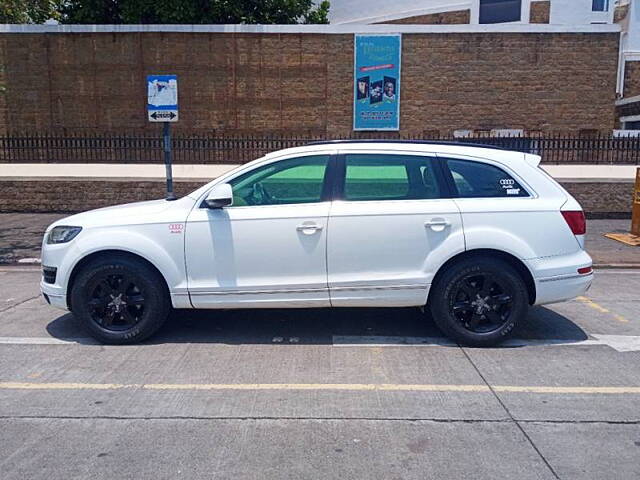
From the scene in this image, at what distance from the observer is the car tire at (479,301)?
5.55 m

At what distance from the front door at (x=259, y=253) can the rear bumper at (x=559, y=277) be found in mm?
1970

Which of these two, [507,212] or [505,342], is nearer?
[507,212]

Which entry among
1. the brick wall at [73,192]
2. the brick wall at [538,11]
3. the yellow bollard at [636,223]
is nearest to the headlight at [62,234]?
the brick wall at [73,192]

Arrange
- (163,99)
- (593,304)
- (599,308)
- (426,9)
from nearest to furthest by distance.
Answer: (599,308) → (593,304) → (163,99) → (426,9)

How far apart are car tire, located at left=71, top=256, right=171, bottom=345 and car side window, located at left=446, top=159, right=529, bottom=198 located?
295 cm

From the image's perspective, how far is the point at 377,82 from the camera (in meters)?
18.7

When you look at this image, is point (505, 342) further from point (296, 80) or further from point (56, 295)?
point (296, 80)

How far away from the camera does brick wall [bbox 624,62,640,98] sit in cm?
2944

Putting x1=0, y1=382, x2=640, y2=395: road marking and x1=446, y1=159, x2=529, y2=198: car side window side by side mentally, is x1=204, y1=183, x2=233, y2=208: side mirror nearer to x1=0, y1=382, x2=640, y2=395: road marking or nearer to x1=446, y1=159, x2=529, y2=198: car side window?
x1=0, y1=382, x2=640, y2=395: road marking

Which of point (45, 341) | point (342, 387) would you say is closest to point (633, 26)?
point (342, 387)

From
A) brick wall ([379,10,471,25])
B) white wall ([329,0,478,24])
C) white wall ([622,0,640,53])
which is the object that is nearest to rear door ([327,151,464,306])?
brick wall ([379,10,471,25])

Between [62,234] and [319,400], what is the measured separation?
300cm

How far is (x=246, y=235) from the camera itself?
553 cm

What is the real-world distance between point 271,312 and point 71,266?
2231mm
